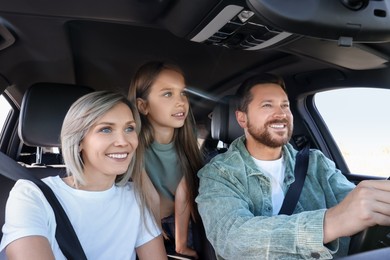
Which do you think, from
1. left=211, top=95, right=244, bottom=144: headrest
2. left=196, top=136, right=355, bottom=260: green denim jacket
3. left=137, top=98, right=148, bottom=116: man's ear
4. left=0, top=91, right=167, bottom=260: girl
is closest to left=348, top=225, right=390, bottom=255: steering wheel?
left=196, top=136, right=355, bottom=260: green denim jacket

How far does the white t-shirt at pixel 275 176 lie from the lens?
69.4 inches

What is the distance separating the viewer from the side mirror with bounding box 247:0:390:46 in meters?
0.97

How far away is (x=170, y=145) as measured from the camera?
2.04 m

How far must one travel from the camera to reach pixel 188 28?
5.81ft

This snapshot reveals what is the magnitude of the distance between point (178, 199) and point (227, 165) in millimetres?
344

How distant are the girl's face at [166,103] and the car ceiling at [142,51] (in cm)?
24

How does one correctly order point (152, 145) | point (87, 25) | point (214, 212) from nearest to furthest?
1. point (214, 212)
2. point (152, 145)
3. point (87, 25)

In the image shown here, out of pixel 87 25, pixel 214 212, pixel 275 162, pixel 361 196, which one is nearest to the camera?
pixel 361 196

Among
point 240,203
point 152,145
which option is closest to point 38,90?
point 152,145

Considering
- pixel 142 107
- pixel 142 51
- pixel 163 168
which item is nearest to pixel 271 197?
pixel 163 168

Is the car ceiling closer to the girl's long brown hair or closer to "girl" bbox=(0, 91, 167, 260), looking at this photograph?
the girl's long brown hair

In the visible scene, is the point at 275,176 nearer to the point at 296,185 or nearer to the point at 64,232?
the point at 296,185

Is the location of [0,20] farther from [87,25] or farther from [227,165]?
[227,165]

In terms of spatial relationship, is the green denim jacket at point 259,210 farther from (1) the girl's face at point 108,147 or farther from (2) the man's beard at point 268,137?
Answer: (1) the girl's face at point 108,147
